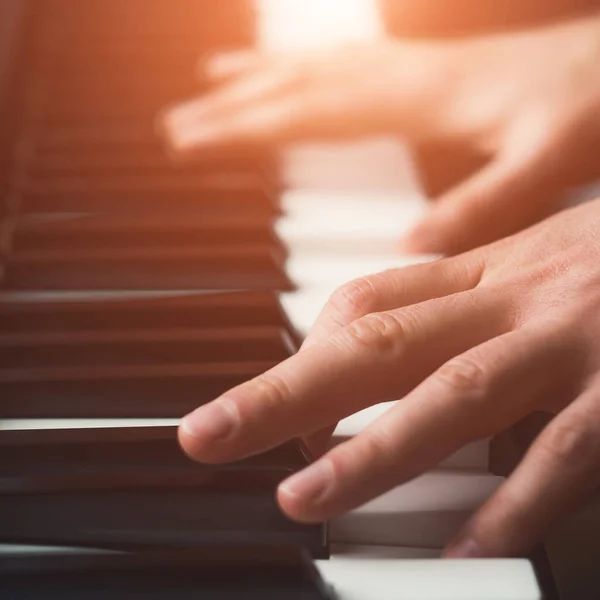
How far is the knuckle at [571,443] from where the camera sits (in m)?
0.60

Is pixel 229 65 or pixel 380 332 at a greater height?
pixel 229 65

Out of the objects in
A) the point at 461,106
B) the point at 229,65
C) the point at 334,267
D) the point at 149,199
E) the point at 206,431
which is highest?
the point at 229,65

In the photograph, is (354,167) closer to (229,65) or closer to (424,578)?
(229,65)

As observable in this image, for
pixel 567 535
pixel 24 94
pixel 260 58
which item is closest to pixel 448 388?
pixel 567 535

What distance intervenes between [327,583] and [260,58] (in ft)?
3.63

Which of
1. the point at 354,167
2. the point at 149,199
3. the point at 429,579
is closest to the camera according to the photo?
the point at 429,579

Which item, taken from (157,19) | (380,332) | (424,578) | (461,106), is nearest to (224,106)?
(157,19)

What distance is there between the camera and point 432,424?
1.99ft

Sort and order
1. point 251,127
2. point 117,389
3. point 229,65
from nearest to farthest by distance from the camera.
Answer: point 117,389 → point 251,127 → point 229,65

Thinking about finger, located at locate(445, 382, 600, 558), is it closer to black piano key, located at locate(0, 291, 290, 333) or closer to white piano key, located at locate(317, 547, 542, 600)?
white piano key, located at locate(317, 547, 542, 600)

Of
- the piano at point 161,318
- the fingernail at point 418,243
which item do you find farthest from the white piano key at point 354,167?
the fingernail at point 418,243

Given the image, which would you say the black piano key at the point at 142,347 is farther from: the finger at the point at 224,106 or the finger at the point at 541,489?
the finger at the point at 224,106

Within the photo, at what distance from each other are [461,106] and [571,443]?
82 centimetres

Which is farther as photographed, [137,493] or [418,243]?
[418,243]
